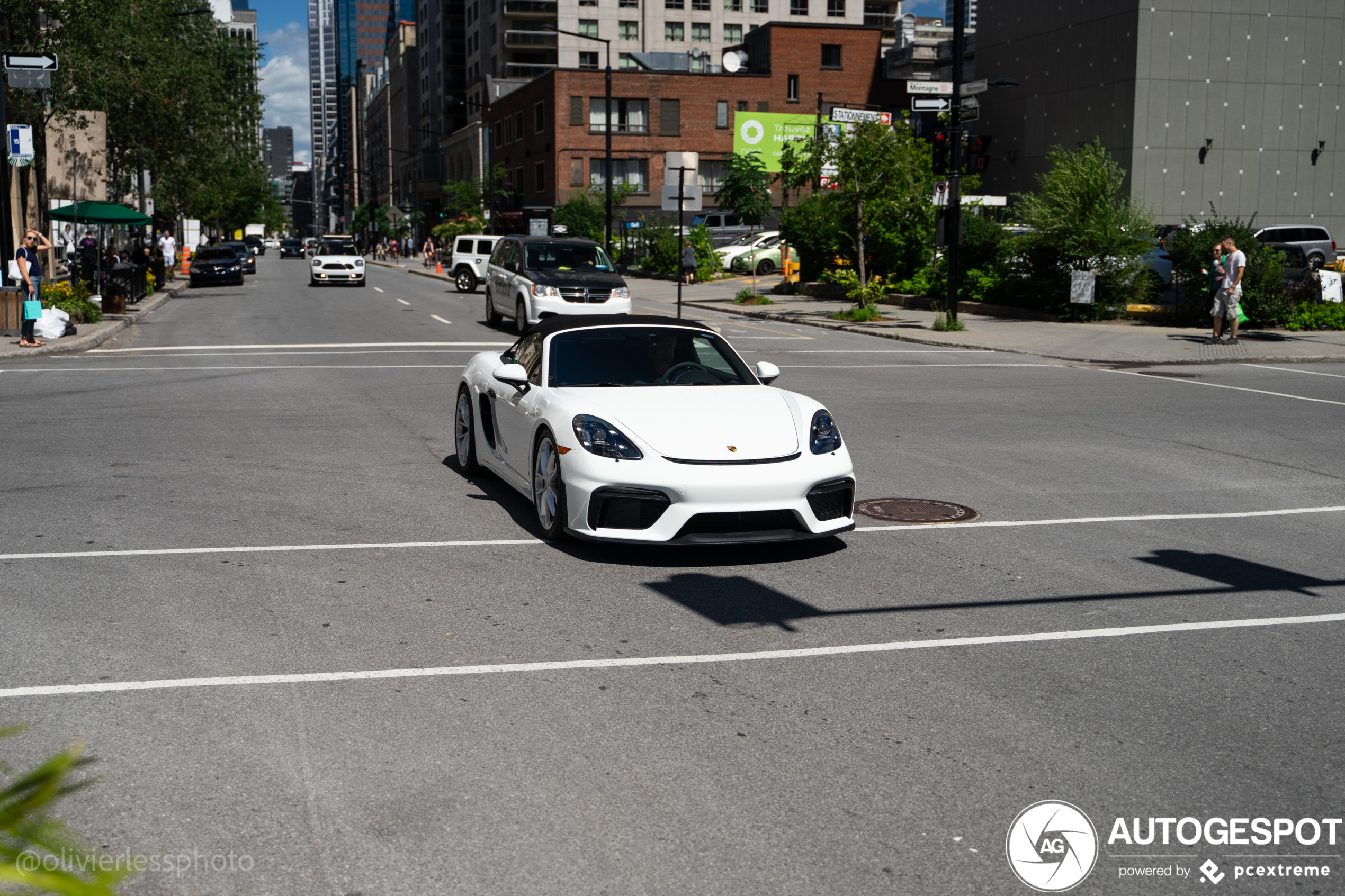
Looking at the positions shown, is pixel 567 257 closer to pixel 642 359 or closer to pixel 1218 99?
pixel 642 359

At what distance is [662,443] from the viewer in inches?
297

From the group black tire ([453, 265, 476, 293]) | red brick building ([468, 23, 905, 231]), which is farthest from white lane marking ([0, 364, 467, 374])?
red brick building ([468, 23, 905, 231])

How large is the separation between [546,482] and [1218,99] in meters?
47.4

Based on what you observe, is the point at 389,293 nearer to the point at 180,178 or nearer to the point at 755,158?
the point at 180,178

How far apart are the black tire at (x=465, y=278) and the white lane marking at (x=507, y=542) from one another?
126 ft

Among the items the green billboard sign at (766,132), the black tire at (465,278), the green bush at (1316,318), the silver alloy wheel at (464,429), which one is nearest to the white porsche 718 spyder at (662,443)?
the silver alloy wheel at (464,429)

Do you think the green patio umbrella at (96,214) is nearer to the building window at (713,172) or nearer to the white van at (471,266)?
the white van at (471,266)

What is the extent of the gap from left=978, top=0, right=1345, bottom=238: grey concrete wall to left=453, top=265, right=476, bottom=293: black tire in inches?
980

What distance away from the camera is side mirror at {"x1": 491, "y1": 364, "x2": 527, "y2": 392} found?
880 centimetres

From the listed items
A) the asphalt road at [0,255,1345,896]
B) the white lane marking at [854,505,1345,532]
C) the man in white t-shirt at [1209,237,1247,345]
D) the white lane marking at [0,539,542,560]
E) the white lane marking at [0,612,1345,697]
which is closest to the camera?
the asphalt road at [0,255,1345,896]

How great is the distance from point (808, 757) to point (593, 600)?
7.83ft

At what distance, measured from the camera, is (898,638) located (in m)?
6.06

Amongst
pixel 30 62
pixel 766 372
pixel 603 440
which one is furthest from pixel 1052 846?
pixel 30 62

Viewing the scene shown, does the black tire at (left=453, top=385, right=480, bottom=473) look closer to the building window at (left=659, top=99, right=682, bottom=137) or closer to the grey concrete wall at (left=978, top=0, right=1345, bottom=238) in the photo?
the grey concrete wall at (left=978, top=0, right=1345, bottom=238)
